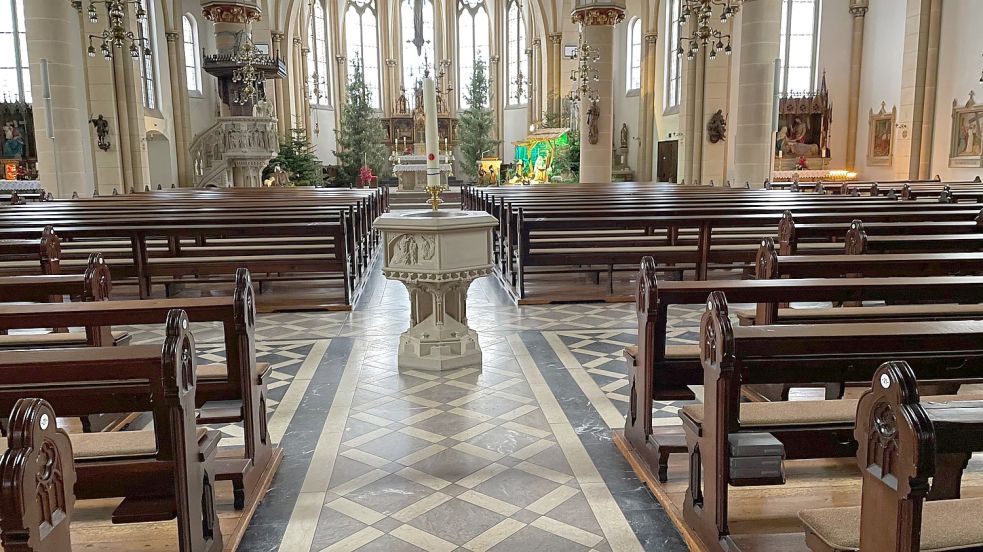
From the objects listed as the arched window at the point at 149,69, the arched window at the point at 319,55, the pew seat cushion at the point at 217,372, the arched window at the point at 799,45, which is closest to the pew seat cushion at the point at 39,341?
the pew seat cushion at the point at 217,372

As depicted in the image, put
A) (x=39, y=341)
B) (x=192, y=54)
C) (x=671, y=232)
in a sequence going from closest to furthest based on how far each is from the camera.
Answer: (x=39, y=341) → (x=671, y=232) → (x=192, y=54)

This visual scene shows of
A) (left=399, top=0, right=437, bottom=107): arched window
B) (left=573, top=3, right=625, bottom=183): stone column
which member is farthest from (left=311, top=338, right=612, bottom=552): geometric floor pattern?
(left=399, top=0, right=437, bottom=107): arched window

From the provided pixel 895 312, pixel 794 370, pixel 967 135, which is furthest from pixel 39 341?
pixel 967 135

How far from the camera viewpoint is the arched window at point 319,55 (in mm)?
31656

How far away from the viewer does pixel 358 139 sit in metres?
30.3

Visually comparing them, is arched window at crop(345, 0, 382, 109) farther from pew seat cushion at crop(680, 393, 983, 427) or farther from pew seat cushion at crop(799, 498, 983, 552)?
pew seat cushion at crop(799, 498, 983, 552)

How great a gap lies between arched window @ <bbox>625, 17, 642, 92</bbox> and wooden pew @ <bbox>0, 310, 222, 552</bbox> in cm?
2605

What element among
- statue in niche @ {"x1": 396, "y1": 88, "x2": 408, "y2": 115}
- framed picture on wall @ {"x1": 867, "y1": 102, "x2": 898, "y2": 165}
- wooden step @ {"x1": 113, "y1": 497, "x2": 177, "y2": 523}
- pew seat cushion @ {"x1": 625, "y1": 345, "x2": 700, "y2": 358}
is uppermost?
statue in niche @ {"x1": 396, "y1": 88, "x2": 408, "y2": 115}

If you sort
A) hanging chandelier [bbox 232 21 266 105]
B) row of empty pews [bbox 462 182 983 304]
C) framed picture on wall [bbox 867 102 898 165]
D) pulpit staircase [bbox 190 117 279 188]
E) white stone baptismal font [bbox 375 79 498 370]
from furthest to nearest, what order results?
pulpit staircase [bbox 190 117 279 188] < framed picture on wall [bbox 867 102 898 165] < hanging chandelier [bbox 232 21 266 105] < row of empty pews [bbox 462 182 983 304] < white stone baptismal font [bbox 375 79 498 370]

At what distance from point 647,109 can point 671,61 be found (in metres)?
1.98

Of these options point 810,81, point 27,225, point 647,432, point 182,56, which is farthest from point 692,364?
point 182,56

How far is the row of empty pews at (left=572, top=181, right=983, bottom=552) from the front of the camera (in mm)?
1544

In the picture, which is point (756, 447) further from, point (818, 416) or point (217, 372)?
point (217, 372)

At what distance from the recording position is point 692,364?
343cm
